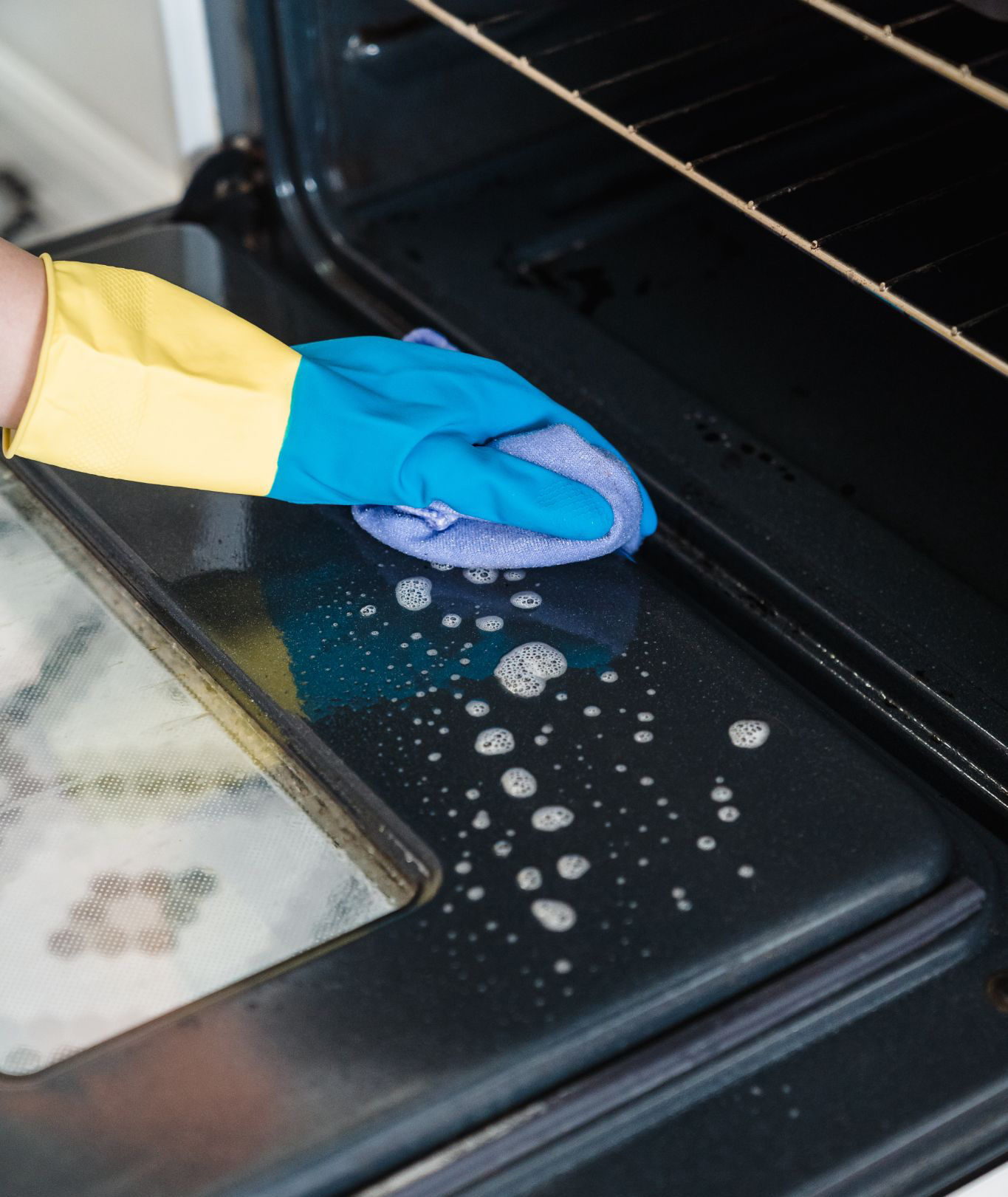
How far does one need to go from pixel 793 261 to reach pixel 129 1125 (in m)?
1.13

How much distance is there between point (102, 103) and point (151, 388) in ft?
2.84

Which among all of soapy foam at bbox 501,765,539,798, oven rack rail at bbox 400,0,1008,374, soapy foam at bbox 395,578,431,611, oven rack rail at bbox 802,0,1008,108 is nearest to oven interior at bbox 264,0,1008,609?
oven rack rail at bbox 400,0,1008,374

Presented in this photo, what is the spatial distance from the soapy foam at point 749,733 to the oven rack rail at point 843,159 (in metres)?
0.38

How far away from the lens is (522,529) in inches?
39.3

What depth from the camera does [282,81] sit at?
1.34 meters

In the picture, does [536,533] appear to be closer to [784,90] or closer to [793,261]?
[793,261]

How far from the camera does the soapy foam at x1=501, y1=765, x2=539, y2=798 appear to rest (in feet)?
2.78

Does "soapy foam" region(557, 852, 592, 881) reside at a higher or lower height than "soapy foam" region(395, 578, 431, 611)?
lower

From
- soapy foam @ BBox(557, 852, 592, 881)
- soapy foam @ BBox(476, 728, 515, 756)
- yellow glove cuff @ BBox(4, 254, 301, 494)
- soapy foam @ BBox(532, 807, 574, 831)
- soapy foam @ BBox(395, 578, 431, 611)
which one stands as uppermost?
yellow glove cuff @ BBox(4, 254, 301, 494)

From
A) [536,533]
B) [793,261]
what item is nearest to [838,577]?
[536,533]

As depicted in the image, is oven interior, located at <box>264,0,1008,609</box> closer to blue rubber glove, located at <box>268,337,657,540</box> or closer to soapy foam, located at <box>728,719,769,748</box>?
blue rubber glove, located at <box>268,337,657,540</box>


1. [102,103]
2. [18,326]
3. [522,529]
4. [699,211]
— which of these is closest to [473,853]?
[522,529]

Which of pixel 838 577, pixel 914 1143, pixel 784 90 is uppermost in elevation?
pixel 784 90

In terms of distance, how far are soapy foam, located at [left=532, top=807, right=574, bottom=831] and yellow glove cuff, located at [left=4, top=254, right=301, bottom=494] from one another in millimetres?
357
